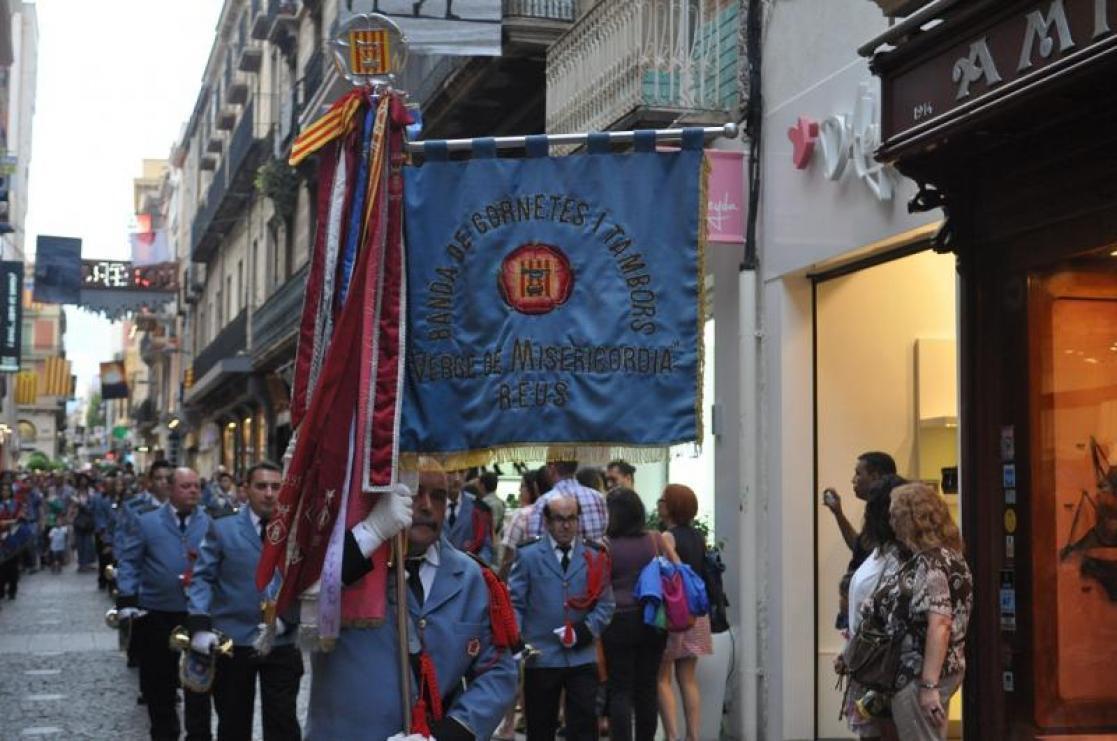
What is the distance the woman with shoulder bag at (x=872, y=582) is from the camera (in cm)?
776

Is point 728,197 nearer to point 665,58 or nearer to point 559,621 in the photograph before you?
point 665,58

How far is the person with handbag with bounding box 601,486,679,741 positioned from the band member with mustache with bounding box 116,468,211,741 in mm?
3151

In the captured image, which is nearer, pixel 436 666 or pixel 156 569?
pixel 436 666

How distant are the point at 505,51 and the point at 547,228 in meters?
11.0

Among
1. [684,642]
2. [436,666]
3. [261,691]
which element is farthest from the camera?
[684,642]

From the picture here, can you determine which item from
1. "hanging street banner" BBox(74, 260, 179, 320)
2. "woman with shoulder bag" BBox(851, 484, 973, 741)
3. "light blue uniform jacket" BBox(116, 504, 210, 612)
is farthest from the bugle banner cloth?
"hanging street banner" BBox(74, 260, 179, 320)

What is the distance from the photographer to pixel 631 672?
10.7m

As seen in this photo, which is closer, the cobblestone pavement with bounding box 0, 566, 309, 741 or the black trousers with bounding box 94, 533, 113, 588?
the cobblestone pavement with bounding box 0, 566, 309, 741

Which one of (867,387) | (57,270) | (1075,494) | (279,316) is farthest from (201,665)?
(57,270)

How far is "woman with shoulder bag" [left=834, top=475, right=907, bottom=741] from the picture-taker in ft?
25.5

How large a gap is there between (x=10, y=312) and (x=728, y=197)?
3469cm

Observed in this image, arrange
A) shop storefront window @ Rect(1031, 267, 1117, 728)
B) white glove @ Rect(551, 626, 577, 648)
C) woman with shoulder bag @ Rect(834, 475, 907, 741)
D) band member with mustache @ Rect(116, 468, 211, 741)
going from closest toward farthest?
woman with shoulder bag @ Rect(834, 475, 907, 741) < shop storefront window @ Rect(1031, 267, 1117, 728) < white glove @ Rect(551, 626, 577, 648) < band member with mustache @ Rect(116, 468, 211, 741)

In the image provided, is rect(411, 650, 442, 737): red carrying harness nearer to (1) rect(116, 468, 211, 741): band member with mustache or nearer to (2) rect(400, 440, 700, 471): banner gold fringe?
(2) rect(400, 440, 700, 471): banner gold fringe

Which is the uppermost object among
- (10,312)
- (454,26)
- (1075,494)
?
(10,312)
